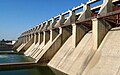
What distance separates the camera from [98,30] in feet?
68.1

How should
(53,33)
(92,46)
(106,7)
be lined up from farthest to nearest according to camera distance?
(53,33) < (106,7) < (92,46)

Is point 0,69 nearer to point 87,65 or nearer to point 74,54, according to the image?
point 74,54

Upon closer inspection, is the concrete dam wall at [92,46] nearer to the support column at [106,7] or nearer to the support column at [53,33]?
the support column at [106,7]

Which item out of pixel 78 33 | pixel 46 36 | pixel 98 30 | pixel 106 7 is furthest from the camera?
pixel 46 36

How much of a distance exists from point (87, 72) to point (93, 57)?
2.12 meters

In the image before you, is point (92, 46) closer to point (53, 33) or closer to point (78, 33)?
point (78, 33)

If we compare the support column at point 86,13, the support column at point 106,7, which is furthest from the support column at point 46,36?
the support column at point 106,7

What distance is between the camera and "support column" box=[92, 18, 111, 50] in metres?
20.6

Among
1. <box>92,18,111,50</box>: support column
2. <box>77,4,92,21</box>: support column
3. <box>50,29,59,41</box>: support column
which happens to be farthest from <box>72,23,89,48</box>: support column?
<box>50,29,59,41</box>: support column

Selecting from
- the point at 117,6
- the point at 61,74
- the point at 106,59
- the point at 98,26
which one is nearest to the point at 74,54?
the point at 61,74

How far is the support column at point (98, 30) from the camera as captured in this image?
2064 cm

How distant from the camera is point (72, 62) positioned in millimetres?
22641

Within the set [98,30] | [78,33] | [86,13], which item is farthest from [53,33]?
[98,30]

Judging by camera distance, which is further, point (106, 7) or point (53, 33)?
point (53, 33)
